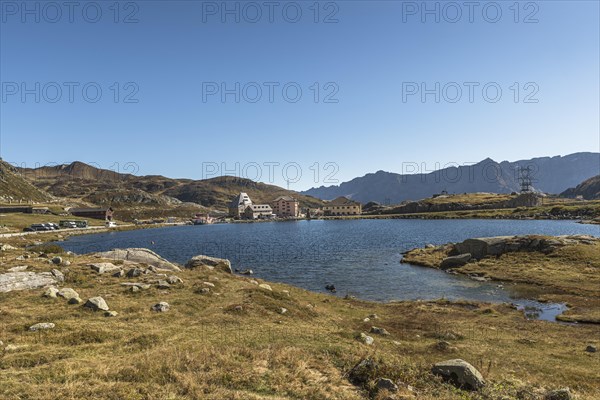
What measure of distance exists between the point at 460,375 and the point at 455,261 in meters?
52.0

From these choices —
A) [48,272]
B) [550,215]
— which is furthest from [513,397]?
[550,215]

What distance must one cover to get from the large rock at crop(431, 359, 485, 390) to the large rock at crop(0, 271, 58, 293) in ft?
102

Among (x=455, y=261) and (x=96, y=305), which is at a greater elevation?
(x=96, y=305)

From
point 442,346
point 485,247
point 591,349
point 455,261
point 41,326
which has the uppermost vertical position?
point 41,326

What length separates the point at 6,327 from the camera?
1841cm

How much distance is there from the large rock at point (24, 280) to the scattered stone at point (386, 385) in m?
28.8

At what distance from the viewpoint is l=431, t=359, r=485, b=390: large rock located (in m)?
14.5

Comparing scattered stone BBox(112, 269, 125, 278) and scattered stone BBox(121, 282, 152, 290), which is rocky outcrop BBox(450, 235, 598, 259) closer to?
scattered stone BBox(121, 282, 152, 290)

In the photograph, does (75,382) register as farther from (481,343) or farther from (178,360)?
(481,343)

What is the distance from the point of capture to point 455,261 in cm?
6191

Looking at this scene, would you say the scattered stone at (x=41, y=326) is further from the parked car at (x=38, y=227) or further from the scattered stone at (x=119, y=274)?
the parked car at (x=38, y=227)

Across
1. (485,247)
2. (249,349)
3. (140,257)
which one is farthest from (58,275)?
(485,247)

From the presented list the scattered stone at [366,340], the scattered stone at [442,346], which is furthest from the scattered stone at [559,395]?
the scattered stone at [366,340]

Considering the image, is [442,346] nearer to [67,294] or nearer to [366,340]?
[366,340]
